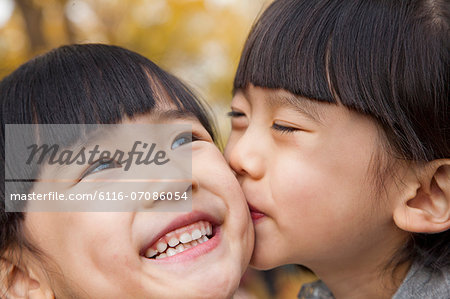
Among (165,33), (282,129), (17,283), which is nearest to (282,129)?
(282,129)

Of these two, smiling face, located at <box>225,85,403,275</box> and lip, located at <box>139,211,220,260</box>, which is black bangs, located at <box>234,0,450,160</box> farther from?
lip, located at <box>139,211,220,260</box>

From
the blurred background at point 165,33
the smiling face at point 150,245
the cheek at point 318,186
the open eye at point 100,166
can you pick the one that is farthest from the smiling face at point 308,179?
the blurred background at point 165,33

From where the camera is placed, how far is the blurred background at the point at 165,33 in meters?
3.85

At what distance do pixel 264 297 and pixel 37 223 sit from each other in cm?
320

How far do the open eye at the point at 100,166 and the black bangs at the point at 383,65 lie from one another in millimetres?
517

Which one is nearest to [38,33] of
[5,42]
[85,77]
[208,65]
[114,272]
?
[5,42]

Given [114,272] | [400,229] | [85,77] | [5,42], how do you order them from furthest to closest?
[5,42] → [400,229] → [85,77] → [114,272]

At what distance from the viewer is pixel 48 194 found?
123 cm

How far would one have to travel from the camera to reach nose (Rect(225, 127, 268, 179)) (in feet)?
4.65

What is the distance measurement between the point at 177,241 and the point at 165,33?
371 centimetres

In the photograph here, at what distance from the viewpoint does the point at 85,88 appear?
127 cm

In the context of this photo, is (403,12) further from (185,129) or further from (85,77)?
(85,77)

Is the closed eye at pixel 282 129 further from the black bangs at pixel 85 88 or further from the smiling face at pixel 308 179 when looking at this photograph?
the black bangs at pixel 85 88

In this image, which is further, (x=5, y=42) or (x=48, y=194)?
(x=5, y=42)
